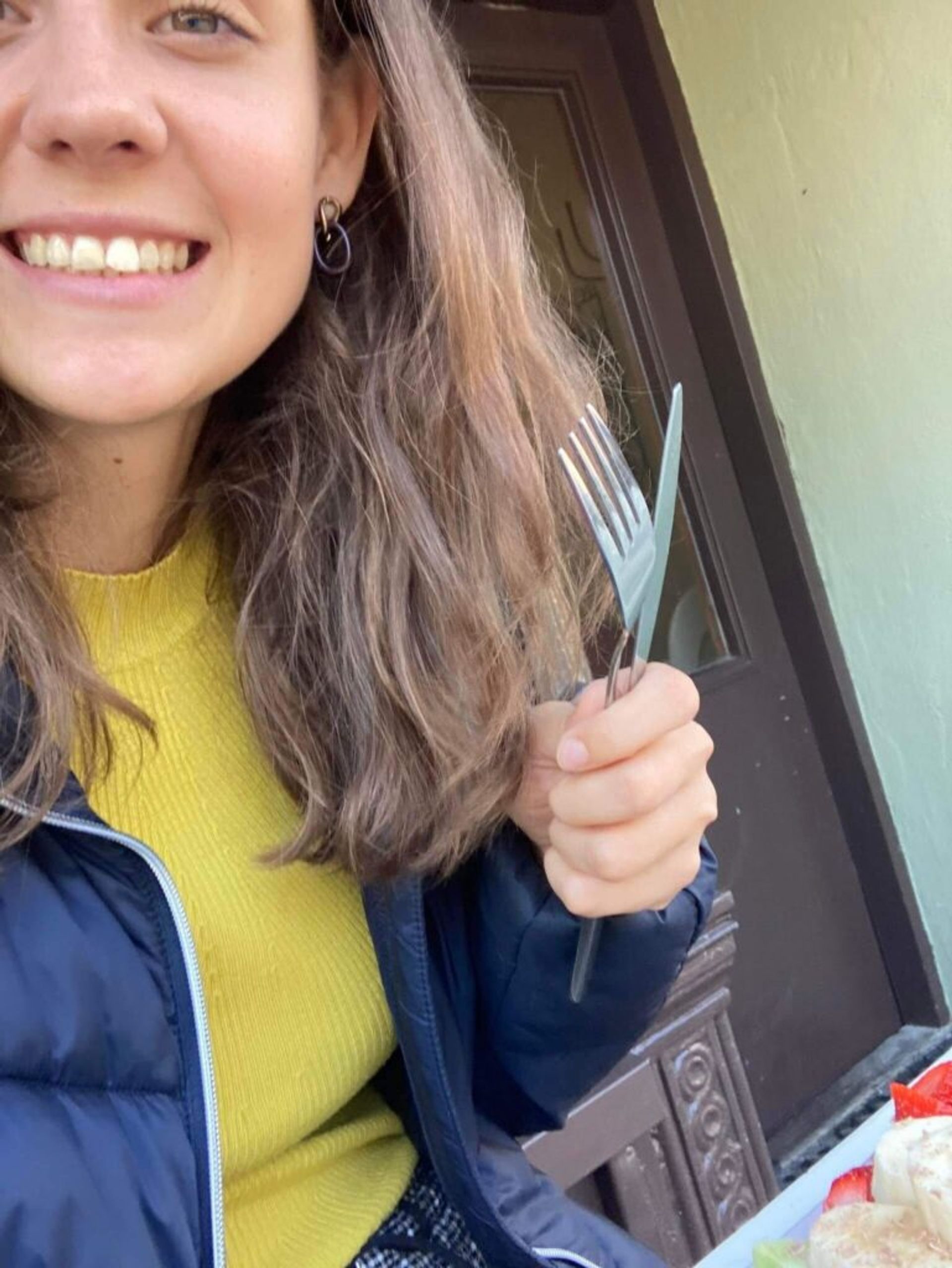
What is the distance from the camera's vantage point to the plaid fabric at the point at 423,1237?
826 mm

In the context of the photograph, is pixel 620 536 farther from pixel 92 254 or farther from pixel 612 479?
pixel 92 254

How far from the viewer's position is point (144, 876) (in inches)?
28.2

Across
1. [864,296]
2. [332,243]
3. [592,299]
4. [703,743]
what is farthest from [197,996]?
[864,296]

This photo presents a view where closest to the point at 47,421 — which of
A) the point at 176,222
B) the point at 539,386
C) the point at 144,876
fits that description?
the point at 176,222

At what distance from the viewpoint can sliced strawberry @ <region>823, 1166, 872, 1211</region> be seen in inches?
30.3

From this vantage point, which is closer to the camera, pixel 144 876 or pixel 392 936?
pixel 144 876

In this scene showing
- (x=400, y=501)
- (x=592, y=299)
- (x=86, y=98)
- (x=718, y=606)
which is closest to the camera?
(x=86, y=98)

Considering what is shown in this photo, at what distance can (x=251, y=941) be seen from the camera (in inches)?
31.9

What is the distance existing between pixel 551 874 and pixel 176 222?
0.46 meters

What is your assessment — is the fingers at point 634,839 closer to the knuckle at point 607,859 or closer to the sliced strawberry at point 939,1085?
the knuckle at point 607,859

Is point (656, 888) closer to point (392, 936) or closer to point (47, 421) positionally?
point (392, 936)

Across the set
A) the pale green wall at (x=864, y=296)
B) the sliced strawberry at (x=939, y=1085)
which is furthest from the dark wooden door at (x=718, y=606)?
the sliced strawberry at (x=939, y=1085)

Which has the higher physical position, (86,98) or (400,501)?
(86,98)

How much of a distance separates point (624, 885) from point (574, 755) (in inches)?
3.8
